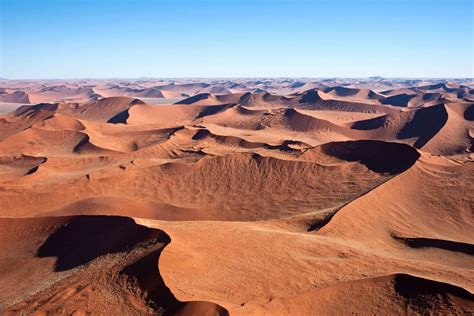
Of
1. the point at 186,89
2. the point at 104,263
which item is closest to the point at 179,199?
the point at 104,263

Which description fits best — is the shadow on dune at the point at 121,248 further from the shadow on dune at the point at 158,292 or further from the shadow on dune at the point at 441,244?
the shadow on dune at the point at 441,244

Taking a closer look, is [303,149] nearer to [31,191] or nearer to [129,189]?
[129,189]

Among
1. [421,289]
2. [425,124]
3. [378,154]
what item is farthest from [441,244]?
[425,124]

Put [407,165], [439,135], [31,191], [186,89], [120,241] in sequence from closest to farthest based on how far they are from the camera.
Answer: [120,241]
[31,191]
[407,165]
[439,135]
[186,89]

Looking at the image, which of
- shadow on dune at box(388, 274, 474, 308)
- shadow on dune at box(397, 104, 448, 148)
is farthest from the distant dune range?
shadow on dune at box(397, 104, 448, 148)

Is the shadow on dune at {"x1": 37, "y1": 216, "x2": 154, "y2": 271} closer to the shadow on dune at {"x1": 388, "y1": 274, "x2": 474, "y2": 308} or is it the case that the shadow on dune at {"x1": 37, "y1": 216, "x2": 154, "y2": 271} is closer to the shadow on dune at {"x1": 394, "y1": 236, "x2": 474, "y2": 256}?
the shadow on dune at {"x1": 388, "y1": 274, "x2": 474, "y2": 308}

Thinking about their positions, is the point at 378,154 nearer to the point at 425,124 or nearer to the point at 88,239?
the point at 88,239

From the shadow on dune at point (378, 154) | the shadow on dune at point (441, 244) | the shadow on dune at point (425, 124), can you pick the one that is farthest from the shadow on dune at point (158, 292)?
the shadow on dune at point (425, 124)
